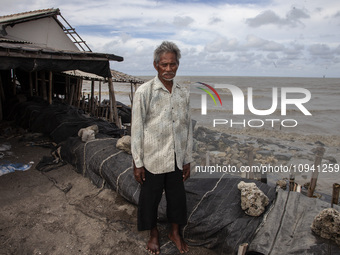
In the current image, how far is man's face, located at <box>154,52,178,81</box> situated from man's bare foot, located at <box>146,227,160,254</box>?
1585mm

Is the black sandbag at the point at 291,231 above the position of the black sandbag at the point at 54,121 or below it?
below

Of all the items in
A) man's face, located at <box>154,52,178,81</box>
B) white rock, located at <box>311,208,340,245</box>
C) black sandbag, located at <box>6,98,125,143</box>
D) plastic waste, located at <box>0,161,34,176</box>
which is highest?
man's face, located at <box>154,52,178,81</box>

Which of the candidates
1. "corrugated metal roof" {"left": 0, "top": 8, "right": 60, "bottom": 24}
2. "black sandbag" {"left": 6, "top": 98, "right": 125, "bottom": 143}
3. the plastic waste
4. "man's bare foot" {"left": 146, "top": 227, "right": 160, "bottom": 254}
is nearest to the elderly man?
"man's bare foot" {"left": 146, "top": 227, "right": 160, "bottom": 254}

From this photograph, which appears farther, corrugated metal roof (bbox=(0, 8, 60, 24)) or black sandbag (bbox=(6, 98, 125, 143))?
corrugated metal roof (bbox=(0, 8, 60, 24))

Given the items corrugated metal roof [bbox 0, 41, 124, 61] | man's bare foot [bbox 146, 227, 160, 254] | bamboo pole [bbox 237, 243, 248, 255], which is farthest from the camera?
corrugated metal roof [bbox 0, 41, 124, 61]

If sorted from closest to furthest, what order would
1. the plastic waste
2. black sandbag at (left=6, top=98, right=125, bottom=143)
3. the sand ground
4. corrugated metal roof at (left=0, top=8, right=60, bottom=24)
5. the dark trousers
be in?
1. the dark trousers
2. the sand ground
3. the plastic waste
4. black sandbag at (left=6, top=98, right=125, bottom=143)
5. corrugated metal roof at (left=0, top=8, right=60, bottom=24)

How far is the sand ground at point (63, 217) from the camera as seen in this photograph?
291 centimetres

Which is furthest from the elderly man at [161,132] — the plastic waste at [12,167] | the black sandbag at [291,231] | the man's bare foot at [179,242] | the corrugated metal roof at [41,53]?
the corrugated metal roof at [41,53]

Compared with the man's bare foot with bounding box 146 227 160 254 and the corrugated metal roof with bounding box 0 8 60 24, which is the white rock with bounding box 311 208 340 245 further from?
the corrugated metal roof with bounding box 0 8 60 24

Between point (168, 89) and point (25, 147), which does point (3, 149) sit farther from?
point (168, 89)

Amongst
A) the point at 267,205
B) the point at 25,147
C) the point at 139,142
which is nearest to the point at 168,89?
the point at 139,142

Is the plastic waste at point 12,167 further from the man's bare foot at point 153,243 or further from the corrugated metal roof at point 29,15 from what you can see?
the corrugated metal roof at point 29,15

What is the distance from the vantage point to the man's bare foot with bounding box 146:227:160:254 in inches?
110

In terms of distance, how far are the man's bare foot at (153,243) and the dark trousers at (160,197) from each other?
0.09 meters
